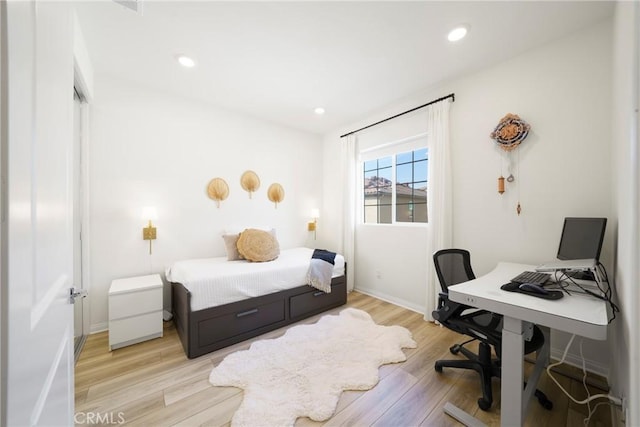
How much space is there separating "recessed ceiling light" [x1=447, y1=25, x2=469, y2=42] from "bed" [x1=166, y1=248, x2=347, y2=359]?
264 cm

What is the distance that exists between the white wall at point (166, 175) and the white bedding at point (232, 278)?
432mm

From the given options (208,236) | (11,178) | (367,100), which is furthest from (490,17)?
(208,236)

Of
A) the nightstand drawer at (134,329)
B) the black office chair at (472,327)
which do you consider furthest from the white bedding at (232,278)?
the black office chair at (472,327)

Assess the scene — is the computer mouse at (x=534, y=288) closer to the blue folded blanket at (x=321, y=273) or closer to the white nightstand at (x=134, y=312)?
the blue folded blanket at (x=321, y=273)

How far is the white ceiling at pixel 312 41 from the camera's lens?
5.51 feet

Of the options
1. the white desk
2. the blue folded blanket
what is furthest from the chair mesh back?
the blue folded blanket

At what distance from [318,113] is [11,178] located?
3.34 m

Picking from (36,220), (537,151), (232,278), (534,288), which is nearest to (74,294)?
(36,220)

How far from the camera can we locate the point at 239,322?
225 cm

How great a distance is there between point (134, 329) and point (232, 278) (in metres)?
1.03

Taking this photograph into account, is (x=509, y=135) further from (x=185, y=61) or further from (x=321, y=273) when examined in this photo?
(x=185, y=61)

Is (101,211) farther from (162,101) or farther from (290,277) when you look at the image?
(290,277)

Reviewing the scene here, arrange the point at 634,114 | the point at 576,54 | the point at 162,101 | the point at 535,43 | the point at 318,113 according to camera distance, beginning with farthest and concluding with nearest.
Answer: the point at 318,113, the point at 162,101, the point at 535,43, the point at 576,54, the point at 634,114

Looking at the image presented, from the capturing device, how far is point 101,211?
2.45 metres
